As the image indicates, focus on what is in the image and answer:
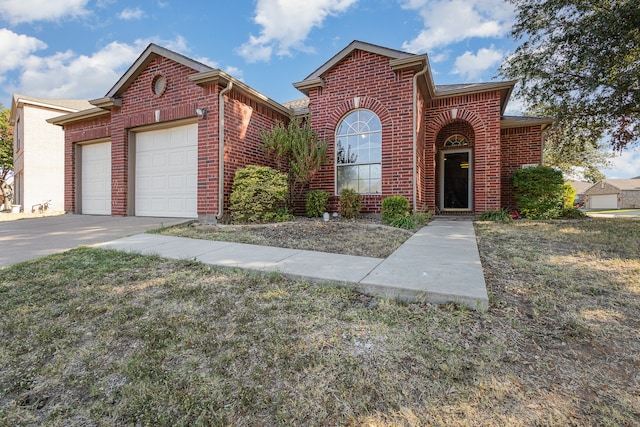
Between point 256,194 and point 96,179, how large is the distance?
6306 mm

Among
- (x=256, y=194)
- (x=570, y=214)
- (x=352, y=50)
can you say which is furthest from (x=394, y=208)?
(x=570, y=214)

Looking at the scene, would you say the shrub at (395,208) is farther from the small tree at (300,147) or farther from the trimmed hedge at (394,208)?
the small tree at (300,147)

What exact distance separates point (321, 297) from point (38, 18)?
18.5m

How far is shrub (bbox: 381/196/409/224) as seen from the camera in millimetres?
6992

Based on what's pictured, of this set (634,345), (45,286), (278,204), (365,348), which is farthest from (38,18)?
(634,345)

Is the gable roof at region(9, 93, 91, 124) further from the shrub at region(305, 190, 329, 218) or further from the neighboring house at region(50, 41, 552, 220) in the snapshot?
the shrub at region(305, 190, 329, 218)

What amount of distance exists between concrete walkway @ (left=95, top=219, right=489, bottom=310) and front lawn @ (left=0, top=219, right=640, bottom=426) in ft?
0.49

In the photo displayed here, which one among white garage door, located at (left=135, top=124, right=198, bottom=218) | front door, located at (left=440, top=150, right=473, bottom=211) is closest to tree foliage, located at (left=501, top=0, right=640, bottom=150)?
front door, located at (left=440, top=150, right=473, bottom=211)

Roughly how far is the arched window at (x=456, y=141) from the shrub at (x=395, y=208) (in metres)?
4.69

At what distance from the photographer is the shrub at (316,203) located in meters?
7.81

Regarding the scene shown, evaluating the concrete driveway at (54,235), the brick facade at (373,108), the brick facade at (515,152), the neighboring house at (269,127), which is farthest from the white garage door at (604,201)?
the concrete driveway at (54,235)

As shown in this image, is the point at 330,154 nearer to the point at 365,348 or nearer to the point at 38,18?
the point at 365,348

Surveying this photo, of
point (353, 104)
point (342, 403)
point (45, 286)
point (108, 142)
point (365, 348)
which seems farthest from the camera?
point (108, 142)

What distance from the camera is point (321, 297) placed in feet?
8.39
